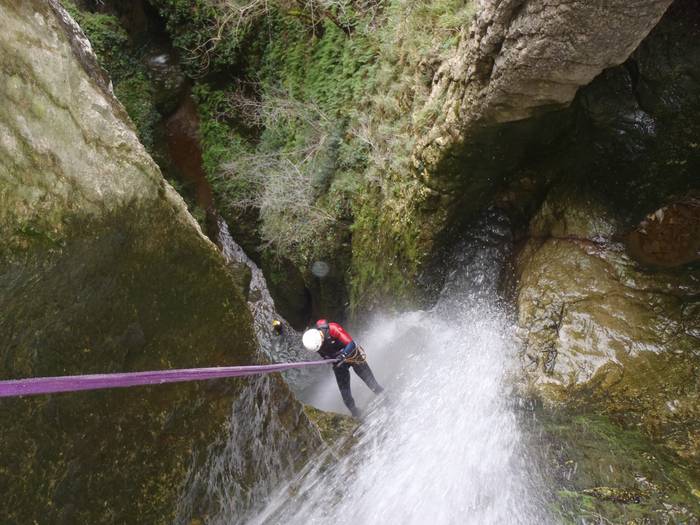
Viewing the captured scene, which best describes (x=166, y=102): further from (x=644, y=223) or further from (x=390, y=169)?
(x=644, y=223)

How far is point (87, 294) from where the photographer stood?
2.61 meters

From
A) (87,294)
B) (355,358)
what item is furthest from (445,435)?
(87,294)

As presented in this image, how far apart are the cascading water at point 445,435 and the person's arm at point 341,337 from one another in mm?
873

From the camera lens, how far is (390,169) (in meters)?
6.52

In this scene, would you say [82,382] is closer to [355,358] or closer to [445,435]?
[445,435]

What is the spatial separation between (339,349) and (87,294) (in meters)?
3.82

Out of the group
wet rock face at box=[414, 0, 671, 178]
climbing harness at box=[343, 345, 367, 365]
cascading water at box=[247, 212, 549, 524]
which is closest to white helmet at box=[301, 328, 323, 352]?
climbing harness at box=[343, 345, 367, 365]

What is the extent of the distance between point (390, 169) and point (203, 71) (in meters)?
6.21

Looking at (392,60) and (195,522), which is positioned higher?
(392,60)

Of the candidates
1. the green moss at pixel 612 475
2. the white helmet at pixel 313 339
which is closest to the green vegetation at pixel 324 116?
the white helmet at pixel 313 339

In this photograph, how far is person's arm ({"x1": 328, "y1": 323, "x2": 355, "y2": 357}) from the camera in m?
5.94

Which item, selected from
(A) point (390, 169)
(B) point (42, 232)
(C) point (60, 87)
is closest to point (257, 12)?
(A) point (390, 169)

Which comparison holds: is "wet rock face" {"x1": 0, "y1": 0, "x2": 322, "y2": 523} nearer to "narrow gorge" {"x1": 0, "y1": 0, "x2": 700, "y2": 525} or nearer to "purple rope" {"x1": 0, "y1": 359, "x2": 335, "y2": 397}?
"narrow gorge" {"x1": 0, "y1": 0, "x2": 700, "y2": 525}

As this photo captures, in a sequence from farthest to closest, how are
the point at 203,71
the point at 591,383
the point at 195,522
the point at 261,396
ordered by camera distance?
the point at 203,71 < the point at 591,383 < the point at 261,396 < the point at 195,522
